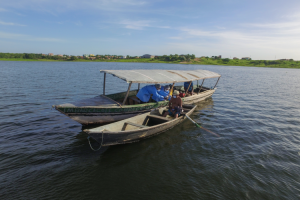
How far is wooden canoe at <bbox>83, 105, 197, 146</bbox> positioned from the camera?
751 centimetres

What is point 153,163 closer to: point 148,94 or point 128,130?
point 128,130

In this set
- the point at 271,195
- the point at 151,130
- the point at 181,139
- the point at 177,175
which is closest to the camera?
the point at 271,195

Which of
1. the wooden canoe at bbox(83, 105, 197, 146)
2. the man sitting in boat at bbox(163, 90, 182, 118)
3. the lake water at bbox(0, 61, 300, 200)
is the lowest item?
the lake water at bbox(0, 61, 300, 200)

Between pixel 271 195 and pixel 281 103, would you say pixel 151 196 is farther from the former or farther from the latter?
pixel 281 103

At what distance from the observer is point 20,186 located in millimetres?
5930

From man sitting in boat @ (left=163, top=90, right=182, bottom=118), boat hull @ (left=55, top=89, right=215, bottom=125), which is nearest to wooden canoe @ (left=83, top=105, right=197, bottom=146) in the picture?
man sitting in boat @ (left=163, top=90, right=182, bottom=118)

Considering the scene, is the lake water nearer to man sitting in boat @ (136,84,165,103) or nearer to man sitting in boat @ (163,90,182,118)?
man sitting in boat @ (163,90,182,118)

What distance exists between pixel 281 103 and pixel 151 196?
20.5 metres

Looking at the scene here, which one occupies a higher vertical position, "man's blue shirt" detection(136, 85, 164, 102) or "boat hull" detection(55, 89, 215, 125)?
"man's blue shirt" detection(136, 85, 164, 102)

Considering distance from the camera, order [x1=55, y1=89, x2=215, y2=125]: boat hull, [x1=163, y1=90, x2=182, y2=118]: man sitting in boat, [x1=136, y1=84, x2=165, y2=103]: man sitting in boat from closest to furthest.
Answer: [x1=55, y1=89, x2=215, y2=125]: boat hull, [x1=163, y1=90, x2=182, y2=118]: man sitting in boat, [x1=136, y1=84, x2=165, y2=103]: man sitting in boat

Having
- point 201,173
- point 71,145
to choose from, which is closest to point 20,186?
point 71,145

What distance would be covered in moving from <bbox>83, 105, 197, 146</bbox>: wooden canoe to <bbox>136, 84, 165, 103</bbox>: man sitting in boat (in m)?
1.24

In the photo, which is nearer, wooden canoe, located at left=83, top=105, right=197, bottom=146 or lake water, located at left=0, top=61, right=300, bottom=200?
lake water, located at left=0, top=61, right=300, bottom=200

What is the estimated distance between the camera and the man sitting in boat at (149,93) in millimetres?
12414
